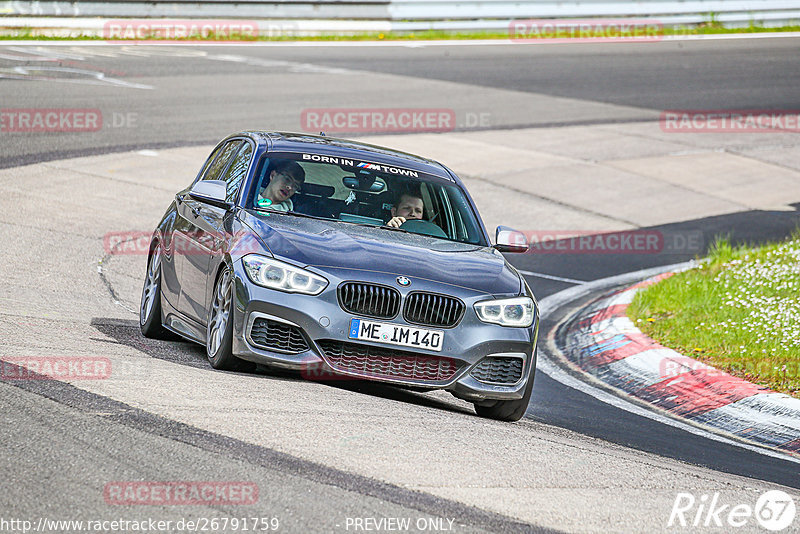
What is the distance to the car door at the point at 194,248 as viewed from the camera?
26.7ft

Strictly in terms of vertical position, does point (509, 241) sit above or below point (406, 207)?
below

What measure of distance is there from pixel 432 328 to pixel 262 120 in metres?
13.5

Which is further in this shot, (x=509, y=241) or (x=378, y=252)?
(x=509, y=241)

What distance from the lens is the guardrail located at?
2802cm

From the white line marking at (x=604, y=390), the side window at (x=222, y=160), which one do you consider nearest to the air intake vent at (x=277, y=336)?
the side window at (x=222, y=160)

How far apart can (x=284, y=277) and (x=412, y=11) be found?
26.2 metres

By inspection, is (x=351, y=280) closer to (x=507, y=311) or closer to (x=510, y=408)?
(x=507, y=311)

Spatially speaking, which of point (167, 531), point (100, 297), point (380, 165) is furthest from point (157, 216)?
point (167, 531)

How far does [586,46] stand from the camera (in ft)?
108

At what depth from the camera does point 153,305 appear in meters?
9.05

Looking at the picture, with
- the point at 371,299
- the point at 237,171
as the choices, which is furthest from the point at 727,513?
the point at 237,171

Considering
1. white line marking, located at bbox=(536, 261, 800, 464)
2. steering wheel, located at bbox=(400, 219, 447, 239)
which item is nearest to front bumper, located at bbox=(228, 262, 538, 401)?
steering wheel, located at bbox=(400, 219, 447, 239)

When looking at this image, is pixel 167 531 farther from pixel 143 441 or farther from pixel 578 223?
pixel 578 223

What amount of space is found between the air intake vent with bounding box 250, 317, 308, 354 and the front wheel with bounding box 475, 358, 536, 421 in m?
1.36
